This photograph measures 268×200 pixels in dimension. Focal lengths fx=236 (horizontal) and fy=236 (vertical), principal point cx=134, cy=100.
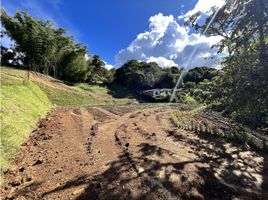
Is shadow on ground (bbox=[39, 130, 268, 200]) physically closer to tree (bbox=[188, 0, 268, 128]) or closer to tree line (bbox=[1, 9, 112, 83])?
tree (bbox=[188, 0, 268, 128])

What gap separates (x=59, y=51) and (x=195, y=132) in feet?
74.9

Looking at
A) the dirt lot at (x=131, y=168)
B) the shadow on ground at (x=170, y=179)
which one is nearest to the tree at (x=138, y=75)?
the dirt lot at (x=131, y=168)

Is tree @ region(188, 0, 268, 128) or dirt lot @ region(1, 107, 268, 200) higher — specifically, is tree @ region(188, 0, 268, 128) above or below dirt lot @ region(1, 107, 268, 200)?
above

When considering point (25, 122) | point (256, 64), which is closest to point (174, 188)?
point (256, 64)

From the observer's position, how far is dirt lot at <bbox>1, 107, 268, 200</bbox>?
13.2ft

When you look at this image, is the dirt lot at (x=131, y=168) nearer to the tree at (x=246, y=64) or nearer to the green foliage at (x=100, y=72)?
the tree at (x=246, y=64)

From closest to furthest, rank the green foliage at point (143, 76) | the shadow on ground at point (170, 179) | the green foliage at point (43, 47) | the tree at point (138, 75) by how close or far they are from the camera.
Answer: the shadow on ground at point (170, 179) < the green foliage at point (43, 47) < the tree at point (138, 75) < the green foliage at point (143, 76)

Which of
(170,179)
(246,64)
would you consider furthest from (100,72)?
(170,179)

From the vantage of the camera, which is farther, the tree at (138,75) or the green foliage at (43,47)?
the tree at (138,75)

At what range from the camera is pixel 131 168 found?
4.87 meters

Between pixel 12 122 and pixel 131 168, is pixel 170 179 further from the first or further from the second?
pixel 12 122

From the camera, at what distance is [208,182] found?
176 inches

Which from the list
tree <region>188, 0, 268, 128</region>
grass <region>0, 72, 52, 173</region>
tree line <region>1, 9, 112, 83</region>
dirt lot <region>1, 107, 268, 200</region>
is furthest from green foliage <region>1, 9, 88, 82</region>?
tree <region>188, 0, 268, 128</region>

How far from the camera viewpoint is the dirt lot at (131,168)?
13.2 feet
